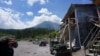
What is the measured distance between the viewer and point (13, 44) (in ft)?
17.4

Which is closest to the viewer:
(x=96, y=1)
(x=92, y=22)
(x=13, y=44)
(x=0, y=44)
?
(x=0, y=44)

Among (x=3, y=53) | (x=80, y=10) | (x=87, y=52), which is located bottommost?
(x=87, y=52)

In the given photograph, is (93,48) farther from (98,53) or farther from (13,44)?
(13,44)

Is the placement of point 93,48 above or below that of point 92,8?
below

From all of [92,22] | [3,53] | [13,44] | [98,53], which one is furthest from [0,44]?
[92,22]

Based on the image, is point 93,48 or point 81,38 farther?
point 81,38

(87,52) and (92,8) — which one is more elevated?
(92,8)

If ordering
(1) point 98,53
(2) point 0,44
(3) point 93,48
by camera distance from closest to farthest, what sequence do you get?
(2) point 0,44 < (1) point 98,53 < (3) point 93,48

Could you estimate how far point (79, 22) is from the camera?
28094 millimetres

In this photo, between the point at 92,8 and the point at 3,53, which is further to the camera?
the point at 92,8

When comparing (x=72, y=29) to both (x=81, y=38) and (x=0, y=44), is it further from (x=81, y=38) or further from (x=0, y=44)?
(x=0, y=44)

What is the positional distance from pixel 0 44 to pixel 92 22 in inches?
912

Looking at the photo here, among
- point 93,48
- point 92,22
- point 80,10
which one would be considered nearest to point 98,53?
point 93,48

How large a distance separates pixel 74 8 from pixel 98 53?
449 inches
